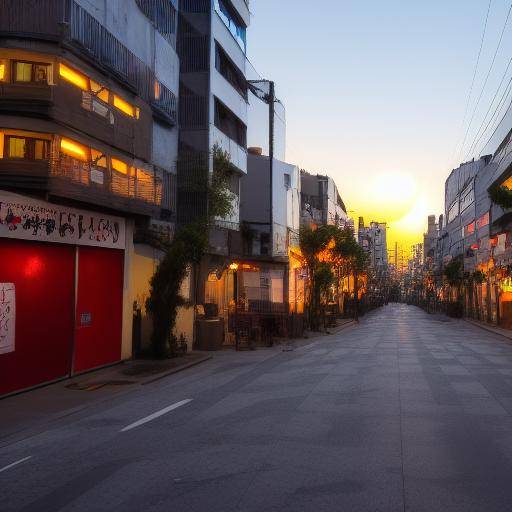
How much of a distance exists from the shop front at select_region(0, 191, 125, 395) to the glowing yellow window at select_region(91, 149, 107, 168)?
1.49 metres

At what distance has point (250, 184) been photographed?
45.5m

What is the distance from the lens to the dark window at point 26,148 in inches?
595

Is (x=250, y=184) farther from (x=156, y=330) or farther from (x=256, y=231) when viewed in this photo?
(x=156, y=330)

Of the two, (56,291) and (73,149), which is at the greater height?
(73,149)

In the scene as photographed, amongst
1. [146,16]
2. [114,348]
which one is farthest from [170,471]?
[146,16]

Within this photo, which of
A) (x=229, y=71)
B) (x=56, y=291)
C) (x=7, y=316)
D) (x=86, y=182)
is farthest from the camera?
(x=229, y=71)

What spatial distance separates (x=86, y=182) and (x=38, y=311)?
382cm

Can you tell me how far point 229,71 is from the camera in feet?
114

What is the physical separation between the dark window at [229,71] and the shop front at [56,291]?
52.2 feet

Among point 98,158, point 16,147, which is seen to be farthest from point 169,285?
point 16,147

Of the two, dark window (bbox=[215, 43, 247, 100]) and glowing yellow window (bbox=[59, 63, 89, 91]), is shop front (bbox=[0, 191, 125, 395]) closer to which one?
glowing yellow window (bbox=[59, 63, 89, 91])

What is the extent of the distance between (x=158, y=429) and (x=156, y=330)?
429 inches

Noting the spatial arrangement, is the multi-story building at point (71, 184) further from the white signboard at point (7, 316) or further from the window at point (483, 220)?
the window at point (483, 220)

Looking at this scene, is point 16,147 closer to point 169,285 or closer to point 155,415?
point 169,285
